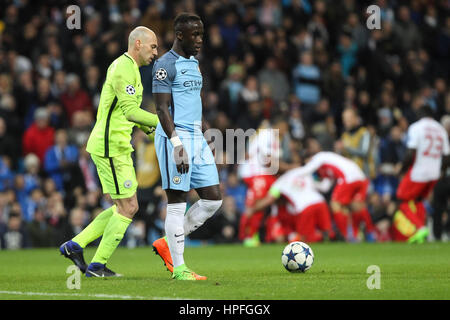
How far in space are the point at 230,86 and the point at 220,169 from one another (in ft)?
6.95

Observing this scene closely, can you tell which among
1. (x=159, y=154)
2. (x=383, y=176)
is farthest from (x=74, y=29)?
(x=159, y=154)

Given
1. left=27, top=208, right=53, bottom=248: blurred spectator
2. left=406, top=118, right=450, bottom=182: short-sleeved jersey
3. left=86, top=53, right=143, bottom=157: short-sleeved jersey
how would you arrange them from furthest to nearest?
left=27, top=208, right=53, bottom=248: blurred spectator, left=406, top=118, right=450, bottom=182: short-sleeved jersey, left=86, top=53, right=143, bottom=157: short-sleeved jersey

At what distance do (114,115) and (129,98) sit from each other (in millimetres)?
461

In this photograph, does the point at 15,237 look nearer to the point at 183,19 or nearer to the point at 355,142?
the point at 355,142

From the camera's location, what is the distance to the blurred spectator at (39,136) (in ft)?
56.1

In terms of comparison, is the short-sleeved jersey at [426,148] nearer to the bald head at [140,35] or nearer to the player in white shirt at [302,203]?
the player in white shirt at [302,203]

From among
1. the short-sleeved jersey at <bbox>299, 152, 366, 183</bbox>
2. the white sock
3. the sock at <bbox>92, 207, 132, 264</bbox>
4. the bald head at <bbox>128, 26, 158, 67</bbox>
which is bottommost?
the sock at <bbox>92, 207, 132, 264</bbox>

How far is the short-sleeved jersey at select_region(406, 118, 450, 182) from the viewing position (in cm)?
1592

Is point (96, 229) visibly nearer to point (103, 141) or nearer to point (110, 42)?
point (103, 141)

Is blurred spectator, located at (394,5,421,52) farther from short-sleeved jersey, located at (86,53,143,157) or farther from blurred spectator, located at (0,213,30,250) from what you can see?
short-sleeved jersey, located at (86,53,143,157)

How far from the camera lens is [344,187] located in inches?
640

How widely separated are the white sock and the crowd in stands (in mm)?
7380

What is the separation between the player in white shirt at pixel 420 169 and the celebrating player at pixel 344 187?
772 millimetres
